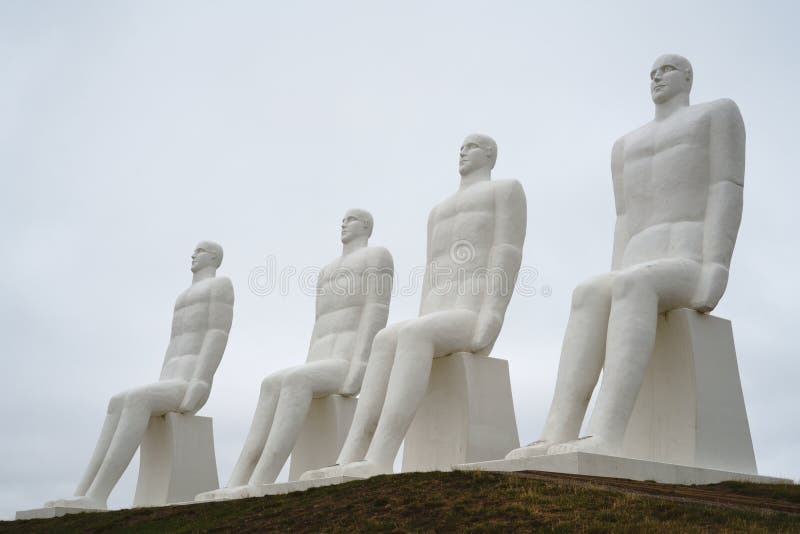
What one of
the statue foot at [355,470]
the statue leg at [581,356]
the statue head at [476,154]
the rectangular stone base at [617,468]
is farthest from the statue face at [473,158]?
→ the rectangular stone base at [617,468]

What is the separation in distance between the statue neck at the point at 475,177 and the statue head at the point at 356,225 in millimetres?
2028

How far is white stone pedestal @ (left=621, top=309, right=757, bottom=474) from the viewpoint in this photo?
11.0 m

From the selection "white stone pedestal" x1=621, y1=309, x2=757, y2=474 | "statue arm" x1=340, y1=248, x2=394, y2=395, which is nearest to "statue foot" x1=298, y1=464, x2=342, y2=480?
"statue arm" x1=340, y1=248, x2=394, y2=395

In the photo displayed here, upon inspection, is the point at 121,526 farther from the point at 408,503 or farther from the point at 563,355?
the point at 563,355

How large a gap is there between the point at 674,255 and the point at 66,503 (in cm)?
A: 896

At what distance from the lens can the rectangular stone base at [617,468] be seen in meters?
9.96

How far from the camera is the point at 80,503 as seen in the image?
1588cm

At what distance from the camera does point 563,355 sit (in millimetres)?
11539

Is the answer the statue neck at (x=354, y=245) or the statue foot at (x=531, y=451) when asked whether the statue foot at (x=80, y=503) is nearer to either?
the statue neck at (x=354, y=245)

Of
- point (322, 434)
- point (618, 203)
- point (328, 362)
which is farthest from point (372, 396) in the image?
point (618, 203)

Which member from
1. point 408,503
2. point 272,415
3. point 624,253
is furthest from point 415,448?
point 408,503

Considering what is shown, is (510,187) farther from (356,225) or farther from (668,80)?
(356,225)

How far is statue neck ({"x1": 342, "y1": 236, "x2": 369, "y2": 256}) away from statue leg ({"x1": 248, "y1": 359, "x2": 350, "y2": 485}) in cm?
159

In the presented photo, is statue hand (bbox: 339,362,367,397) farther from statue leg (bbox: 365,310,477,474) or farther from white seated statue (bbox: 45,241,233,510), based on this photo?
white seated statue (bbox: 45,241,233,510)
